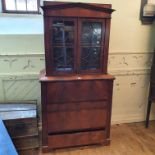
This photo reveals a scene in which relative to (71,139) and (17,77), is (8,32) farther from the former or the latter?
(71,139)

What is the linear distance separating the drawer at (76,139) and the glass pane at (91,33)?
0.95m

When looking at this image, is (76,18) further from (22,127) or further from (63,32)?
(22,127)

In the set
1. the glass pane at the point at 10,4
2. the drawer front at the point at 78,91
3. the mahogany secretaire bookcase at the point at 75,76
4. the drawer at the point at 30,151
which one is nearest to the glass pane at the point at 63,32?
the mahogany secretaire bookcase at the point at 75,76

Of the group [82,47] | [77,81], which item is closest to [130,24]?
[82,47]

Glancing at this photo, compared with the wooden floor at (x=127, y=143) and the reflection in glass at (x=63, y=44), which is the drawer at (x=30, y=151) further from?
the reflection in glass at (x=63, y=44)

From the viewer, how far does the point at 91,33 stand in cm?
196

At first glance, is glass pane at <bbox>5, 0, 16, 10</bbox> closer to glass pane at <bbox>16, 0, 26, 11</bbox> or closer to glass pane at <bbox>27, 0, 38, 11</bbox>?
glass pane at <bbox>16, 0, 26, 11</bbox>

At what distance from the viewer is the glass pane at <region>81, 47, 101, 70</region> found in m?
1.99

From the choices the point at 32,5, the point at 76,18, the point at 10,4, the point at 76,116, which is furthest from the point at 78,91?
the point at 10,4

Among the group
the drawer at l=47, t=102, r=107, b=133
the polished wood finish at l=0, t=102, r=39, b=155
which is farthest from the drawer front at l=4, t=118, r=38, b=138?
the drawer at l=47, t=102, r=107, b=133

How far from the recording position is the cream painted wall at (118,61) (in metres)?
2.25

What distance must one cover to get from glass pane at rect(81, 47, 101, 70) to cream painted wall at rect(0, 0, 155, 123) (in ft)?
1.61

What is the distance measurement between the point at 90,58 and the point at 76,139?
33.7 inches

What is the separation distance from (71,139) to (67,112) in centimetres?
31
